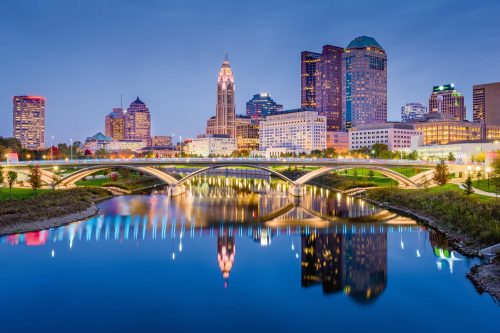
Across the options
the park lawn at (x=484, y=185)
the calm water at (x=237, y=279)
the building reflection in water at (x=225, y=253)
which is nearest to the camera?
the calm water at (x=237, y=279)

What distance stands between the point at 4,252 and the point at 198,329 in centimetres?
1947

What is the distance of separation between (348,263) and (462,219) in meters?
13.3

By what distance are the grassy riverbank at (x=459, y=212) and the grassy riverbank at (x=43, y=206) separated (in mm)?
36909

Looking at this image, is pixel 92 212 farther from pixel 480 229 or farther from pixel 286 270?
pixel 480 229

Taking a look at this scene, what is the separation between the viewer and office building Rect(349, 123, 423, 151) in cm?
18025

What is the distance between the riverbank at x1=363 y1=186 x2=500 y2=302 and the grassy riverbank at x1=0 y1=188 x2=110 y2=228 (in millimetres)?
36324

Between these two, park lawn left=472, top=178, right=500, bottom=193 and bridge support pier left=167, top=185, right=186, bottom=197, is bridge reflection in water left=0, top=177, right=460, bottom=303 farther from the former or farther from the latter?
park lawn left=472, top=178, right=500, bottom=193

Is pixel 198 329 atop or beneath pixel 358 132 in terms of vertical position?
beneath

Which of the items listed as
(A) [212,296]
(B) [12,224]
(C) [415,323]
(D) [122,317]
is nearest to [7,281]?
(D) [122,317]

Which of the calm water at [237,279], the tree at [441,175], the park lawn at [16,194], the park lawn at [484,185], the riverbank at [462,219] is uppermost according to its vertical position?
the tree at [441,175]

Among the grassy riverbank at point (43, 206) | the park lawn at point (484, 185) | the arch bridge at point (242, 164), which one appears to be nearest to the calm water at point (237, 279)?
the grassy riverbank at point (43, 206)

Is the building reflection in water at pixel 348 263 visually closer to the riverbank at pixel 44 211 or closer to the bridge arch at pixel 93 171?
the riverbank at pixel 44 211

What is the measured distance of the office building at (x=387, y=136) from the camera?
591 feet

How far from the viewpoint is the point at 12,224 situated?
4103cm
